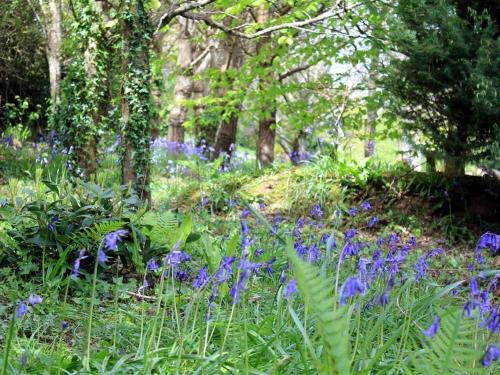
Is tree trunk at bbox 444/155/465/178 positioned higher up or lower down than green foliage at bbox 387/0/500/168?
lower down

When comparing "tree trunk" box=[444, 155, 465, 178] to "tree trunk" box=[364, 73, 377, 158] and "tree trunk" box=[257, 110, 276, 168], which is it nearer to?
"tree trunk" box=[364, 73, 377, 158]

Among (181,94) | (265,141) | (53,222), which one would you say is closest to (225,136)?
(265,141)

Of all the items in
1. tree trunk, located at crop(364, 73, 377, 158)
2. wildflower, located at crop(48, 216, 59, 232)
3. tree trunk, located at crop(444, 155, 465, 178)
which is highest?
tree trunk, located at crop(364, 73, 377, 158)

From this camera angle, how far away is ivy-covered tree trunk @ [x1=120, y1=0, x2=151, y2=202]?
5809mm

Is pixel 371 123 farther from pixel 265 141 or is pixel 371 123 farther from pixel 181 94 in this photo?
pixel 181 94

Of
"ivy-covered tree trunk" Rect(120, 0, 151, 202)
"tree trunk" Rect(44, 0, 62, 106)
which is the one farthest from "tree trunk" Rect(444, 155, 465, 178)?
"tree trunk" Rect(44, 0, 62, 106)

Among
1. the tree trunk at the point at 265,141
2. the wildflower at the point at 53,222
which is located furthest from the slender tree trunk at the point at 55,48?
the wildflower at the point at 53,222

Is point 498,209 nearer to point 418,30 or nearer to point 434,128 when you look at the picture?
point 434,128

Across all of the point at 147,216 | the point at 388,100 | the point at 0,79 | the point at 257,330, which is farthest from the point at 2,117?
the point at 257,330

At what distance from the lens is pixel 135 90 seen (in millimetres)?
5816

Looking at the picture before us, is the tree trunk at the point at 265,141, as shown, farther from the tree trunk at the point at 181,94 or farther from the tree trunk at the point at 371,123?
the tree trunk at the point at 181,94

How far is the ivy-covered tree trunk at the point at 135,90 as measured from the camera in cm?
581

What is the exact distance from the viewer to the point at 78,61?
6.72 metres

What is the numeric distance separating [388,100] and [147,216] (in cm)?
450
